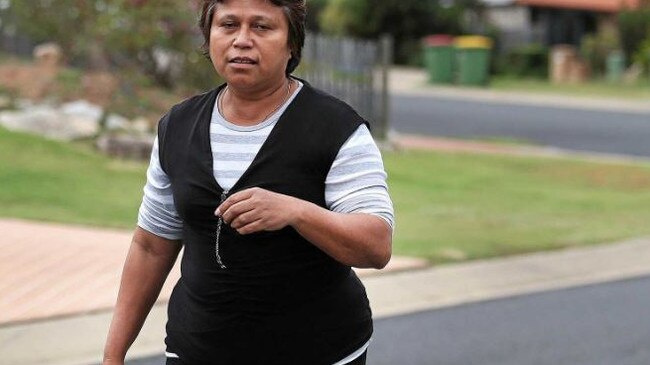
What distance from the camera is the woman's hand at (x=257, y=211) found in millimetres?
2594

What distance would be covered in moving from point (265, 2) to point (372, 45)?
571 inches

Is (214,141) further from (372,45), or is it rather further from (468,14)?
(468,14)

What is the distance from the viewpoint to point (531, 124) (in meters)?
23.4

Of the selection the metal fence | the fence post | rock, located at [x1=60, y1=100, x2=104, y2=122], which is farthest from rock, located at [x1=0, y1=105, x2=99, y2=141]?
the fence post

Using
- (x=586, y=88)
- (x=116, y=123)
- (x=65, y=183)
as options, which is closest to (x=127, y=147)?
(x=116, y=123)

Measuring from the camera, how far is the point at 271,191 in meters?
2.74

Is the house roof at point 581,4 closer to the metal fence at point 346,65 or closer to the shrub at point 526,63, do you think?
the shrub at point 526,63

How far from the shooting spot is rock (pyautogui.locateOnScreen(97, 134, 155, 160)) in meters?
13.5

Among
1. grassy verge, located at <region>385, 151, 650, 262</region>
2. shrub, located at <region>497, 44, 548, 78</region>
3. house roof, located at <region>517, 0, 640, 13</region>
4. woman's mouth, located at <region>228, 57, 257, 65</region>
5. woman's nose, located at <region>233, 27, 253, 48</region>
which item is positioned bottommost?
shrub, located at <region>497, 44, 548, 78</region>

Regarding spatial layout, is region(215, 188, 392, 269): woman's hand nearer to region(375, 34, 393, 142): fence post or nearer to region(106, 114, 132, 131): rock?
region(106, 114, 132, 131): rock

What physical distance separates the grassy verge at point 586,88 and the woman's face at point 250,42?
93.0 feet

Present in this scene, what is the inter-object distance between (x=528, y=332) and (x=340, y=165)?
4969mm

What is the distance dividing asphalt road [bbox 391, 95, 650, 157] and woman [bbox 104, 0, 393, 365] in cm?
1567

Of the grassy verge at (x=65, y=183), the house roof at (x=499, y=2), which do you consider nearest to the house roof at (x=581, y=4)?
the house roof at (x=499, y=2)
